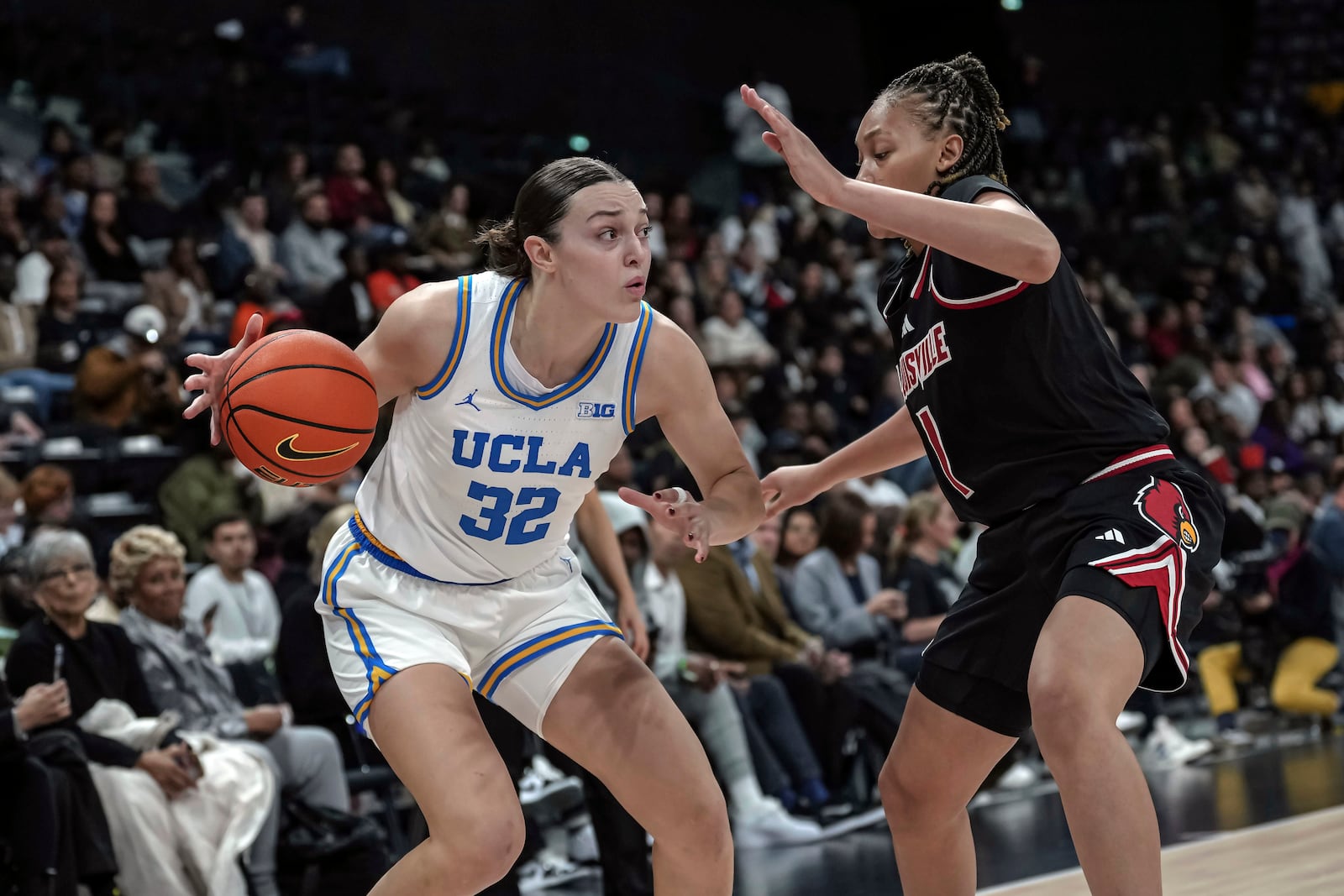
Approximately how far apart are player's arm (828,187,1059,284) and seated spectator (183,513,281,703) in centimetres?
443

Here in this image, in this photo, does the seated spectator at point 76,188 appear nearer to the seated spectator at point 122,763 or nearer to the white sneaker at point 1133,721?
the seated spectator at point 122,763

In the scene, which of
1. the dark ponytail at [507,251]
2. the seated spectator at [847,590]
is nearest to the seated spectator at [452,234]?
the seated spectator at [847,590]

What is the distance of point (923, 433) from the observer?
11.1 ft

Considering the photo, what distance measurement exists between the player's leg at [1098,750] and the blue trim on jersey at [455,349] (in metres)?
1.40

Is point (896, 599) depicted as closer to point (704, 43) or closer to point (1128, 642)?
point (1128, 642)

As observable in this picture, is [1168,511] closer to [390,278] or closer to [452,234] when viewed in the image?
[390,278]

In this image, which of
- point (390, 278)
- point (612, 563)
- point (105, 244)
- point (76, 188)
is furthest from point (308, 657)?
point (76, 188)

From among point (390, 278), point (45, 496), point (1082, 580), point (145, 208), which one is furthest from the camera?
point (145, 208)

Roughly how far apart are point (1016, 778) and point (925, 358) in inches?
208

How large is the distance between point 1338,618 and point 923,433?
810cm

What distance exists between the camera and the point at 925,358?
3.25m

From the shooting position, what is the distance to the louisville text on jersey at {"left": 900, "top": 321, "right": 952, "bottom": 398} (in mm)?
3186

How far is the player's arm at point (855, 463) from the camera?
359 centimetres

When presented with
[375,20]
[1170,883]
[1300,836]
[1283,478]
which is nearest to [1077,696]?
[1170,883]
